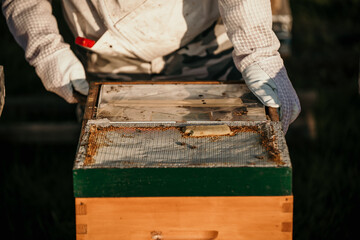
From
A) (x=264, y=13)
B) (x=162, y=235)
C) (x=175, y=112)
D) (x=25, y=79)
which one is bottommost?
(x=25, y=79)

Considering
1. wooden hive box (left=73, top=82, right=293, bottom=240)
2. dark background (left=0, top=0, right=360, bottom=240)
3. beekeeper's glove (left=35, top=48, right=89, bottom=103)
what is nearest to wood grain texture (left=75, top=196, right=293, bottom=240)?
wooden hive box (left=73, top=82, right=293, bottom=240)

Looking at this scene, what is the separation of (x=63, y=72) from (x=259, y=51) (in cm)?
74

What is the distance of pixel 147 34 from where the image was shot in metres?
1.88

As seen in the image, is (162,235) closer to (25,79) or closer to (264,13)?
(264,13)

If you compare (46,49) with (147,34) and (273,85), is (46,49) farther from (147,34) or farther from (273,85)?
(273,85)

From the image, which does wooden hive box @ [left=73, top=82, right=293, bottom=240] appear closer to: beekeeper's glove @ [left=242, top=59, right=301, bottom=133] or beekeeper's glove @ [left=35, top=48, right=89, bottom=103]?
beekeeper's glove @ [left=242, top=59, right=301, bottom=133]

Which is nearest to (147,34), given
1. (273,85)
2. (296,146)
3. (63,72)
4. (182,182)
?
(63,72)

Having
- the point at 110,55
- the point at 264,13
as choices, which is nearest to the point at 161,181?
the point at 264,13

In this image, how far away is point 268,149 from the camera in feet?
4.36

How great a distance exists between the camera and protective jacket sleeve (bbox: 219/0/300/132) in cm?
164

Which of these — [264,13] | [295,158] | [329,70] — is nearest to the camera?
[264,13]

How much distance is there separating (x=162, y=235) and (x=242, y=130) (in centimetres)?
35

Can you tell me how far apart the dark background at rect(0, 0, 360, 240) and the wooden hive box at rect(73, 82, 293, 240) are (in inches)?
43.3

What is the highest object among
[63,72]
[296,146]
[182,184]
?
[182,184]
